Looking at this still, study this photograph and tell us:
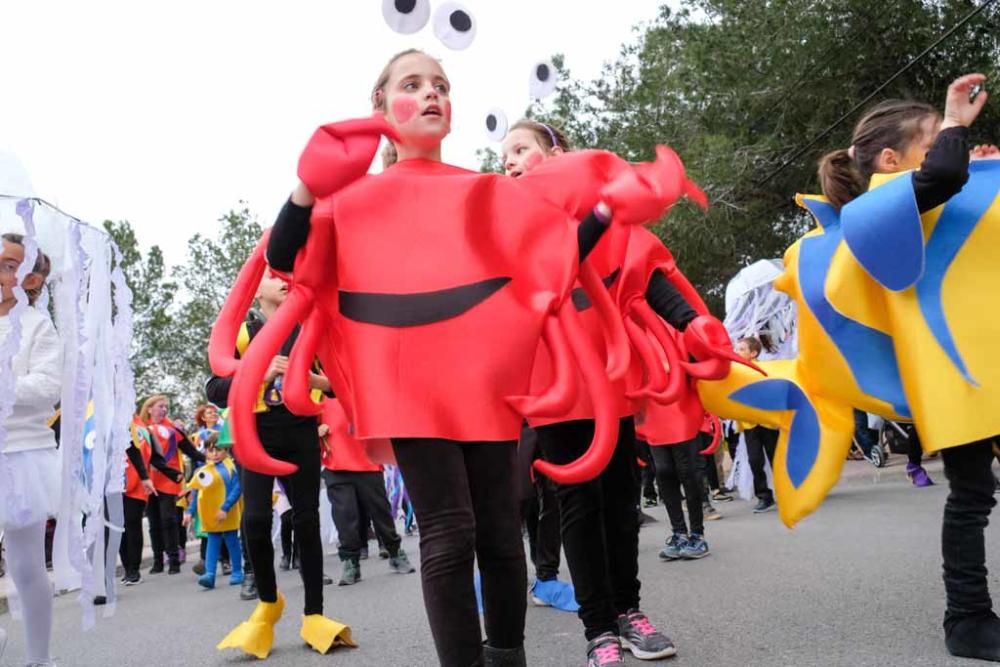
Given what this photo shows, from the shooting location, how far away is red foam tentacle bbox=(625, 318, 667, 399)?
3441 mm

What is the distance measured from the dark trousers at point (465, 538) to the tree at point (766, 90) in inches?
465

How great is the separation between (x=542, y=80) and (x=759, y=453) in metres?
6.10

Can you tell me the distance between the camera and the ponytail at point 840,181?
346 centimetres

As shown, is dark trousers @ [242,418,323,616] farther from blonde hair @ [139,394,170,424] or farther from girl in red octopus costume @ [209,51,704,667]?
blonde hair @ [139,394,170,424]

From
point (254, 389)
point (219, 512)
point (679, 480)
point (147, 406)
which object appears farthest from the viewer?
point (147, 406)

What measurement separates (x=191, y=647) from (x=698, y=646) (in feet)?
8.51

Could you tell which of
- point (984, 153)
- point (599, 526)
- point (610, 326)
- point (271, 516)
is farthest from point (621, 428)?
point (271, 516)

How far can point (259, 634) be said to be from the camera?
4.36 metres

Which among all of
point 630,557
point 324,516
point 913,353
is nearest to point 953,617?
point 913,353

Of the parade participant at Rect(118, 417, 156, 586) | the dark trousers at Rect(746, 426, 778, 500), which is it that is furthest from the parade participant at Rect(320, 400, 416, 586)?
the dark trousers at Rect(746, 426, 778, 500)

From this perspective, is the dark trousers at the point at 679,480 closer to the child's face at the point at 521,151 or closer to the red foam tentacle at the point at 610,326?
the child's face at the point at 521,151

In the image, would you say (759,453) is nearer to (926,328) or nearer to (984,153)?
(984,153)

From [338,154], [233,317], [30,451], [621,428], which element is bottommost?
[621,428]

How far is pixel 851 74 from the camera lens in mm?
15086
